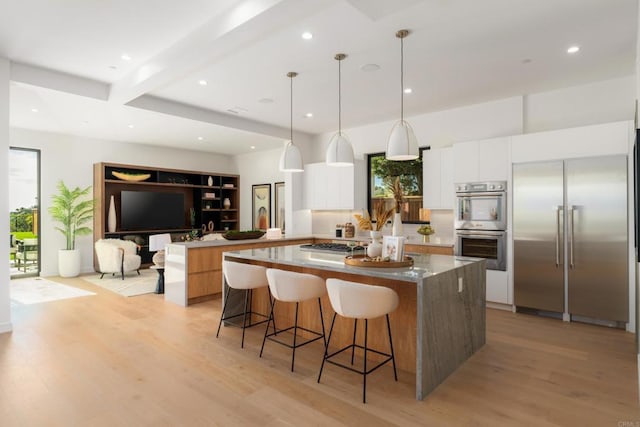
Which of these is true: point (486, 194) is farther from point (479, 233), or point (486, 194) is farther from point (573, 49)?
point (573, 49)

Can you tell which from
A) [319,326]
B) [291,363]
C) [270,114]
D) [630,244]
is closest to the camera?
[291,363]

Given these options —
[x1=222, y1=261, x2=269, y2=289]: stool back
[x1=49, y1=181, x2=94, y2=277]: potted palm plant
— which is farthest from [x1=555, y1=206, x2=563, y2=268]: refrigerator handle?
[x1=49, y1=181, x2=94, y2=277]: potted palm plant

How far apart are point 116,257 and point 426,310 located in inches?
244

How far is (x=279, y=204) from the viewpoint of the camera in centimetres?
895

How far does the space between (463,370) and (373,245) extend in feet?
4.08

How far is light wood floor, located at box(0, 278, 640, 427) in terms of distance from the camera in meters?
2.34

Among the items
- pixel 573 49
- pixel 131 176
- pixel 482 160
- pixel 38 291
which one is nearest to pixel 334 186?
pixel 482 160

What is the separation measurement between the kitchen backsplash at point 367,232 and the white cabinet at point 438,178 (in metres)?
0.35

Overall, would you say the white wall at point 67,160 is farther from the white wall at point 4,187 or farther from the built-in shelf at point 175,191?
the white wall at point 4,187

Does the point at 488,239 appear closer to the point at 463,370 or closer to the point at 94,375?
the point at 463,370

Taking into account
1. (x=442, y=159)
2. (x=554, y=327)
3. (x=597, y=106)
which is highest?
(x=597, y=106)

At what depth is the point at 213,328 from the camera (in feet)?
13.4

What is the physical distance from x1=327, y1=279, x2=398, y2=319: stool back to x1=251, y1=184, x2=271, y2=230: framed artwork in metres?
6.81

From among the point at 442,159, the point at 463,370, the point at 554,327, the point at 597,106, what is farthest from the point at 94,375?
the point at 597,106
